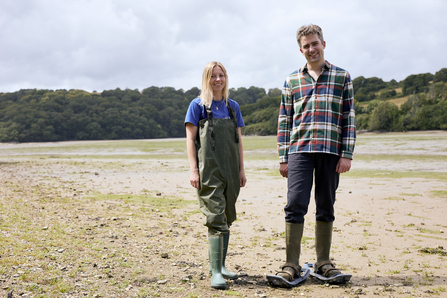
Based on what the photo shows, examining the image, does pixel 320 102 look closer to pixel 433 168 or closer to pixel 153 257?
pixel 153 257

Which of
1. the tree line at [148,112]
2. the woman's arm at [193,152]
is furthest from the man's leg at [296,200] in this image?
the tree line at [148,112]

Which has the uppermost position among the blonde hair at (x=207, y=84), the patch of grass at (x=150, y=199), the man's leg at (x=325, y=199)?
the blonde hair at (x=207, y=84)

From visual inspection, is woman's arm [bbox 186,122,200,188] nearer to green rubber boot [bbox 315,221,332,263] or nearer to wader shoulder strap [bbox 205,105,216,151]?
wader shoulder strap [bbox 205,105,216,151]

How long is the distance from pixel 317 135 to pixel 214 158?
1062 millimetres

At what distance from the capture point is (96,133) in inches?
4466

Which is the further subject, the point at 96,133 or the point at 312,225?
the point at 96,133

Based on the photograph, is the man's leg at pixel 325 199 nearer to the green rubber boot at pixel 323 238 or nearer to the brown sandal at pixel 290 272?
the green rubber boot at pixel 323 238

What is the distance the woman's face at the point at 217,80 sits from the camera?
12.2 ft

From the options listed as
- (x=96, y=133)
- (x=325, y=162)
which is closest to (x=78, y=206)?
(x=325, y=162)

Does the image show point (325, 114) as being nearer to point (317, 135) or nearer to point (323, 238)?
point (317, 135)

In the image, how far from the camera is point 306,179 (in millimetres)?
3635

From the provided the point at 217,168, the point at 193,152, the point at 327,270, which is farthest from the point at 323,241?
the point at 193,152

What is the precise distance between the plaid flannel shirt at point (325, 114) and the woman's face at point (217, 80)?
0.79 m

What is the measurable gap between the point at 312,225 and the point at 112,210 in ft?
13.4
